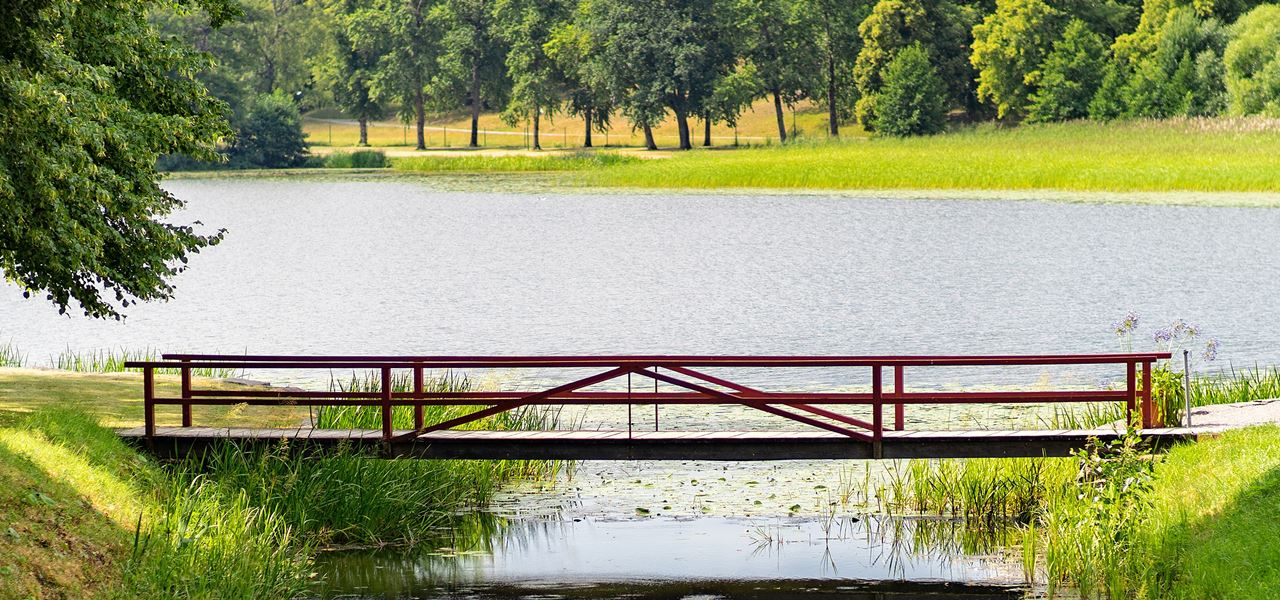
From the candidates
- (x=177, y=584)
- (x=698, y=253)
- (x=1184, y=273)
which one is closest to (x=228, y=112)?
(x=177, y=584)

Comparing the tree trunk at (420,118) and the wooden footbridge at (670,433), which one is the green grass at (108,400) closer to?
the wooden footbridge at (670,433)

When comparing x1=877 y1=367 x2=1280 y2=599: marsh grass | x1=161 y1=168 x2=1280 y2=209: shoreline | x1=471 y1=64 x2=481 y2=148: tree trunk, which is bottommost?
x1=877 y1=367 x2=1280 y2=599: marsh grass

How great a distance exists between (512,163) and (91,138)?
3358 inches

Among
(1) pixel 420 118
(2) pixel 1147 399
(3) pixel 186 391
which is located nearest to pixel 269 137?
(1) pixel 420 118

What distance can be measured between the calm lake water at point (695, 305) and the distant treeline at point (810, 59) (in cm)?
3393

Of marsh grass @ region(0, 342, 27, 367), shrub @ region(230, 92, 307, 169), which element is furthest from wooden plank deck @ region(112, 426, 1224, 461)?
shrub @ region(230, 92, 307, 169)

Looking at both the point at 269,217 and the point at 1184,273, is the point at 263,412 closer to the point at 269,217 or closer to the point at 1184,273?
the point at 1184,273

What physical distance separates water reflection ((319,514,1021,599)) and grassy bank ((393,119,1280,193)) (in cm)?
4720

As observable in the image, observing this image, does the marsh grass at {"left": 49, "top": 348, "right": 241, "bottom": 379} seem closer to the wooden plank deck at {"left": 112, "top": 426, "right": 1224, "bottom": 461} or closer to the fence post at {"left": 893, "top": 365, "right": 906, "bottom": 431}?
the wooden plank deck at {"left": 112, "top": 426, "right": 1224, "bottom": 461}

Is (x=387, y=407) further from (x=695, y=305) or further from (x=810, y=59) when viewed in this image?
(x=810, y=59)

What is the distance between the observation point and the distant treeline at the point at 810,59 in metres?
95.8

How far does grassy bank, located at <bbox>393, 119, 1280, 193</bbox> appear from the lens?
6384 centimetres

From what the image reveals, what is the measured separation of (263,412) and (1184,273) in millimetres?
27618

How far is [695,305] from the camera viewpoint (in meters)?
38.9
